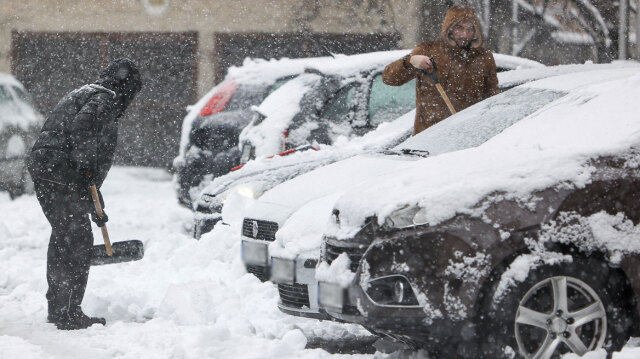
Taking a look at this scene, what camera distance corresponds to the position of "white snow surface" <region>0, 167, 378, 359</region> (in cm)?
557

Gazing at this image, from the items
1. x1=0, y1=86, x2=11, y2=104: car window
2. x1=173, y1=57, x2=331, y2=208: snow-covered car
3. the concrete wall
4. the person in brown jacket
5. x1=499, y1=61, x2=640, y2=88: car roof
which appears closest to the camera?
the person in brown jacket

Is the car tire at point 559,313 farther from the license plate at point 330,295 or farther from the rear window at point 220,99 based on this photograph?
the rear window at point 220,99

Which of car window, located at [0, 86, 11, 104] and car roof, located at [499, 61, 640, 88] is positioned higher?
car roof, located at [499, 61, 640, 88]

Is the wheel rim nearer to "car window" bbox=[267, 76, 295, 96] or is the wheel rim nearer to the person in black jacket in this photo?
the person in black jacket

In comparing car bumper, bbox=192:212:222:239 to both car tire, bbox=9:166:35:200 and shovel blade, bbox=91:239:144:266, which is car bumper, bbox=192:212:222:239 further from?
car tire, bbox=9:166:35:200

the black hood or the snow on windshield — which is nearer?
the black hood

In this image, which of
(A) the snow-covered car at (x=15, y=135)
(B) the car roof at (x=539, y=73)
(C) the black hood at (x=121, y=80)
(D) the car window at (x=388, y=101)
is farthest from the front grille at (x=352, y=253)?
(A) the snow-covered car at (x=15, y=135)

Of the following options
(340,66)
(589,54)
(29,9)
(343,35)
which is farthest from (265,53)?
(340,66)

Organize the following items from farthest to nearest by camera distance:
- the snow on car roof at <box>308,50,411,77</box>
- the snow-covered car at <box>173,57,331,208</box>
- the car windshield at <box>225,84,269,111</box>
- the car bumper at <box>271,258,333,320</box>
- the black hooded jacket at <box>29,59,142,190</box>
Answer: the car windshield at <box>225,84,269,111</box> → the snow-covered car at <box>173,57,331,208</box> → the snow on car roof at <box>308,50,411,77</box> → the black hooded jacket at <box>29,59,142,190</box> → the car bumper at <box>271,258,333,320</box>

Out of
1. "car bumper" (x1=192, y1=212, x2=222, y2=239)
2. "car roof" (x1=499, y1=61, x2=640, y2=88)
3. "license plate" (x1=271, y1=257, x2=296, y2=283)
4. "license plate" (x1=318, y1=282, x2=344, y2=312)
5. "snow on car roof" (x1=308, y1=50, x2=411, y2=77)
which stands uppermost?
"snow on car roof" (x1=308, y1=50, x2=411, y2=77)

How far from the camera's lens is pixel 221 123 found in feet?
33.6

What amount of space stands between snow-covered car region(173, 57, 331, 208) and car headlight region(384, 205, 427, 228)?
5.25m

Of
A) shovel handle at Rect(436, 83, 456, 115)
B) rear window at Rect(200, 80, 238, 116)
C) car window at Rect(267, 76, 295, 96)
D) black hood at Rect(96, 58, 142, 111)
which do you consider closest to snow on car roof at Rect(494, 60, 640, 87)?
shovel handle at Rect(436, 83, 456, 115)

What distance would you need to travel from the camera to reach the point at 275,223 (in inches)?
242
